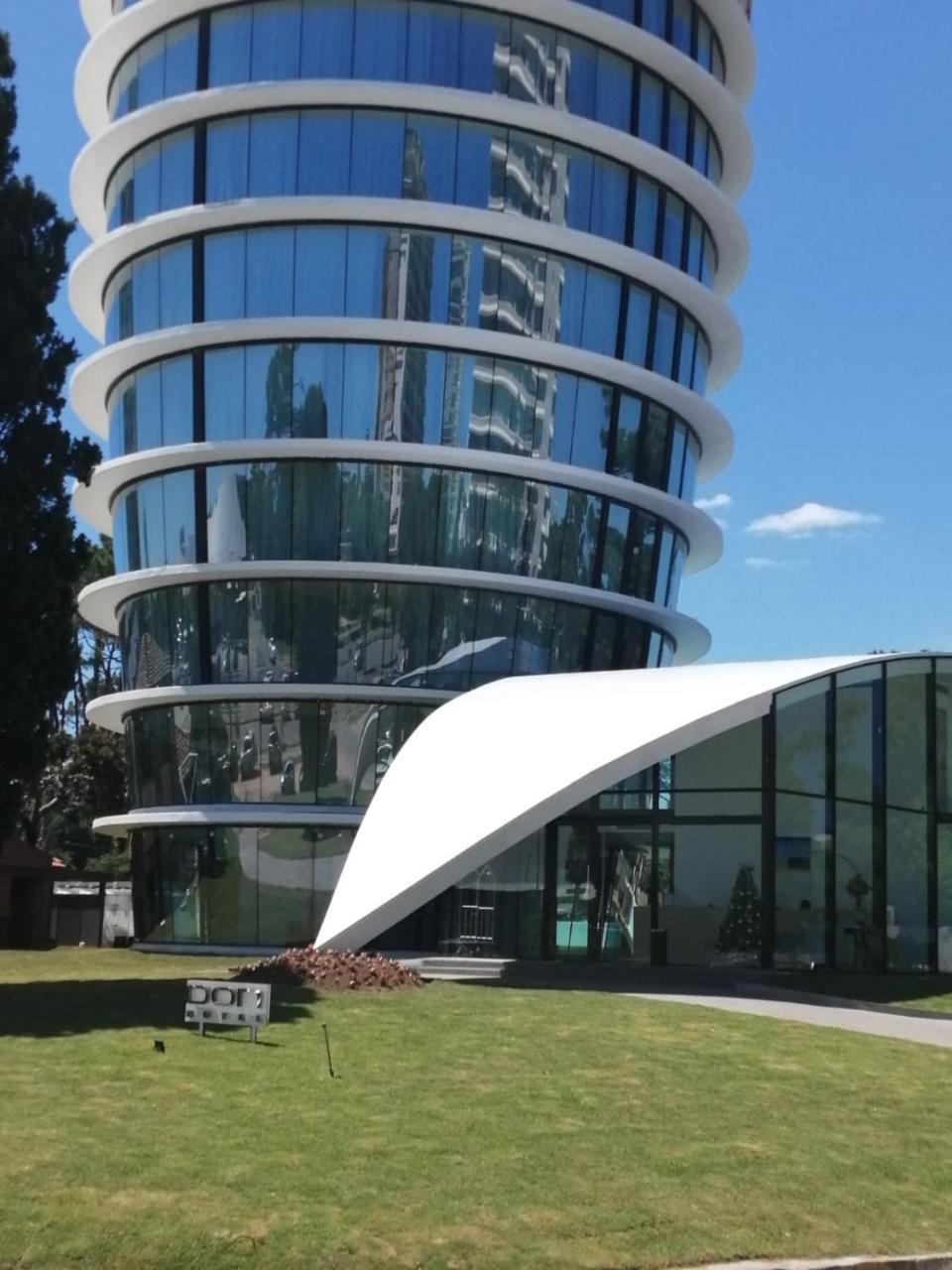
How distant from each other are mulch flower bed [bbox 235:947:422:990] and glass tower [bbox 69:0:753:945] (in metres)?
18.4

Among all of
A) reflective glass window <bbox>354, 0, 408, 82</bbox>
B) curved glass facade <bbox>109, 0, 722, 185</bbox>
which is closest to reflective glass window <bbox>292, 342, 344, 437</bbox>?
reflective glass window <bbox>354, 0, 408, 82</bbox>

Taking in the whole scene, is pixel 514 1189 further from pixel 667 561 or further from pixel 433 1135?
pixel 667 561

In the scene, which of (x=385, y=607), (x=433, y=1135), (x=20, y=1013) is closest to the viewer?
(x=433, y=1135)

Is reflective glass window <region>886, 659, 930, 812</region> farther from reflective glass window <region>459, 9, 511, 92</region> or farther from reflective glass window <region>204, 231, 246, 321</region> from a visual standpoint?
reflective glass window <region>459, 9, 511, 92</region>

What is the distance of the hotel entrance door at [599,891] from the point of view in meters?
28.6

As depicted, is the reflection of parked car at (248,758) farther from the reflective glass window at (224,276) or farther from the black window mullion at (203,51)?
the black window mullion at (203,51)

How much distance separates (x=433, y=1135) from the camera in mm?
11836

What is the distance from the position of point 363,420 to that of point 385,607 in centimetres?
504

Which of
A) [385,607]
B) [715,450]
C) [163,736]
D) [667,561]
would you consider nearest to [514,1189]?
[385,607]

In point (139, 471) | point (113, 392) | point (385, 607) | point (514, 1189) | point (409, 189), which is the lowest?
point (514, 1189)

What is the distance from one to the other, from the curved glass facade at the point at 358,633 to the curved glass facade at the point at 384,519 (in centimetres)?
88

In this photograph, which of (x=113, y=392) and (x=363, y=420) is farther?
(x=113, y=392)

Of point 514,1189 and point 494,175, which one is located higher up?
point 494,175

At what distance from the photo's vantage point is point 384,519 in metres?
41.7
